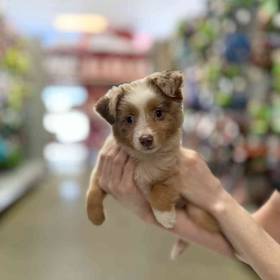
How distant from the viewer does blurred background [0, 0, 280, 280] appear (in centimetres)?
363

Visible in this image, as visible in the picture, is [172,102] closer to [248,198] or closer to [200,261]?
[200,261]

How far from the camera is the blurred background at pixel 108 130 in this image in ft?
11.9

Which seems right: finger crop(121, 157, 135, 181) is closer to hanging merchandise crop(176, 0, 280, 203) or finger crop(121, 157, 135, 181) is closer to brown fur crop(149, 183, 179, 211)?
brown fur crop(149, 183, 179, 211)

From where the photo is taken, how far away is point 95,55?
30.0 feet

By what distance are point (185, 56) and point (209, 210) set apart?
5.94m

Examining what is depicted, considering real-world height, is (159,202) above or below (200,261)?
above

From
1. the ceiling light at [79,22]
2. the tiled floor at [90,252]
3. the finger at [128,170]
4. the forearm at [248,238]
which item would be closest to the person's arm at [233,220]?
the forearm at [248,238]

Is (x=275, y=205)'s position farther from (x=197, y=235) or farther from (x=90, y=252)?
(x=90, y=252)

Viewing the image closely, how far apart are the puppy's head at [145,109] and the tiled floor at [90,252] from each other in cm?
138

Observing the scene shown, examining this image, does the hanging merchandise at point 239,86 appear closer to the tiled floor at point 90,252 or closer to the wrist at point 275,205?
the tiled floor at point 90,252

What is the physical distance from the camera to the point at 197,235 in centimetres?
144

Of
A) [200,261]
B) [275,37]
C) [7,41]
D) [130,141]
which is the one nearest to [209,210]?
[130,141]

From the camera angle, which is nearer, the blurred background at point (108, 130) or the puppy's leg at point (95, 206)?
the puppy's leg at point (95, 206)

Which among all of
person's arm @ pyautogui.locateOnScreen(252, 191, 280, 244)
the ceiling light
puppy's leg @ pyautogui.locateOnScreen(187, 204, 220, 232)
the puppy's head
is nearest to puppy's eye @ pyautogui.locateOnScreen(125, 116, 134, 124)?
the puppy's head
